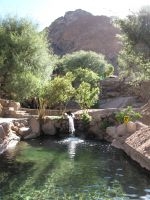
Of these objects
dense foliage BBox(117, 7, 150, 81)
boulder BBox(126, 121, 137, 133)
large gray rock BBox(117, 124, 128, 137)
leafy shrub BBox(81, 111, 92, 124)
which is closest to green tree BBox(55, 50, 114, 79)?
leafy shrub BBox(81, 111, 92, 124)

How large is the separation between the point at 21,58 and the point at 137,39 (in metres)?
14.5

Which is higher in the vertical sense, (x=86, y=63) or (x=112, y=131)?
(x=86, y=63)

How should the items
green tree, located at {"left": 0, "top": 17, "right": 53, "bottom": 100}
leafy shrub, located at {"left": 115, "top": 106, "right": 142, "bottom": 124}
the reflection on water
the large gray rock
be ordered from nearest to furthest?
the reflection on water, the large gray rock, leafy shrub, located at {"left": 115, "top": 106, "right": 142, "bottom": 124}, green tree, located at {"left": 0, "top": 17, "right": 53, "bottom": 100}

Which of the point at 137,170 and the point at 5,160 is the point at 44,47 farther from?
the point at 137,170

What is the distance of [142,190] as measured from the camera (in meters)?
16.6

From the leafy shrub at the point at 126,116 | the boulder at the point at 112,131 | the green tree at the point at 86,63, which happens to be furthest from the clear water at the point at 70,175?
the green tree at the point at 86,63

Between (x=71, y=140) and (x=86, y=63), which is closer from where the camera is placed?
(x=71, y=140)

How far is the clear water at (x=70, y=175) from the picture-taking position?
16016 mm

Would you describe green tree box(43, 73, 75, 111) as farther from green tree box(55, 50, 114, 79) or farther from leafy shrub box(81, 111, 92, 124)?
green tree box(55, 50, 114, 79)

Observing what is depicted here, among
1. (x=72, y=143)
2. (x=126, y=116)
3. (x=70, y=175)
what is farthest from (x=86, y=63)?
(x=70, y=175)

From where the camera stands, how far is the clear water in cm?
1602

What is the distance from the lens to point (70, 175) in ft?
63.7

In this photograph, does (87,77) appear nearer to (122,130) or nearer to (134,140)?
(122,130)

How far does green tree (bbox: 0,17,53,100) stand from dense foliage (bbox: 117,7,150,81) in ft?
39.6
